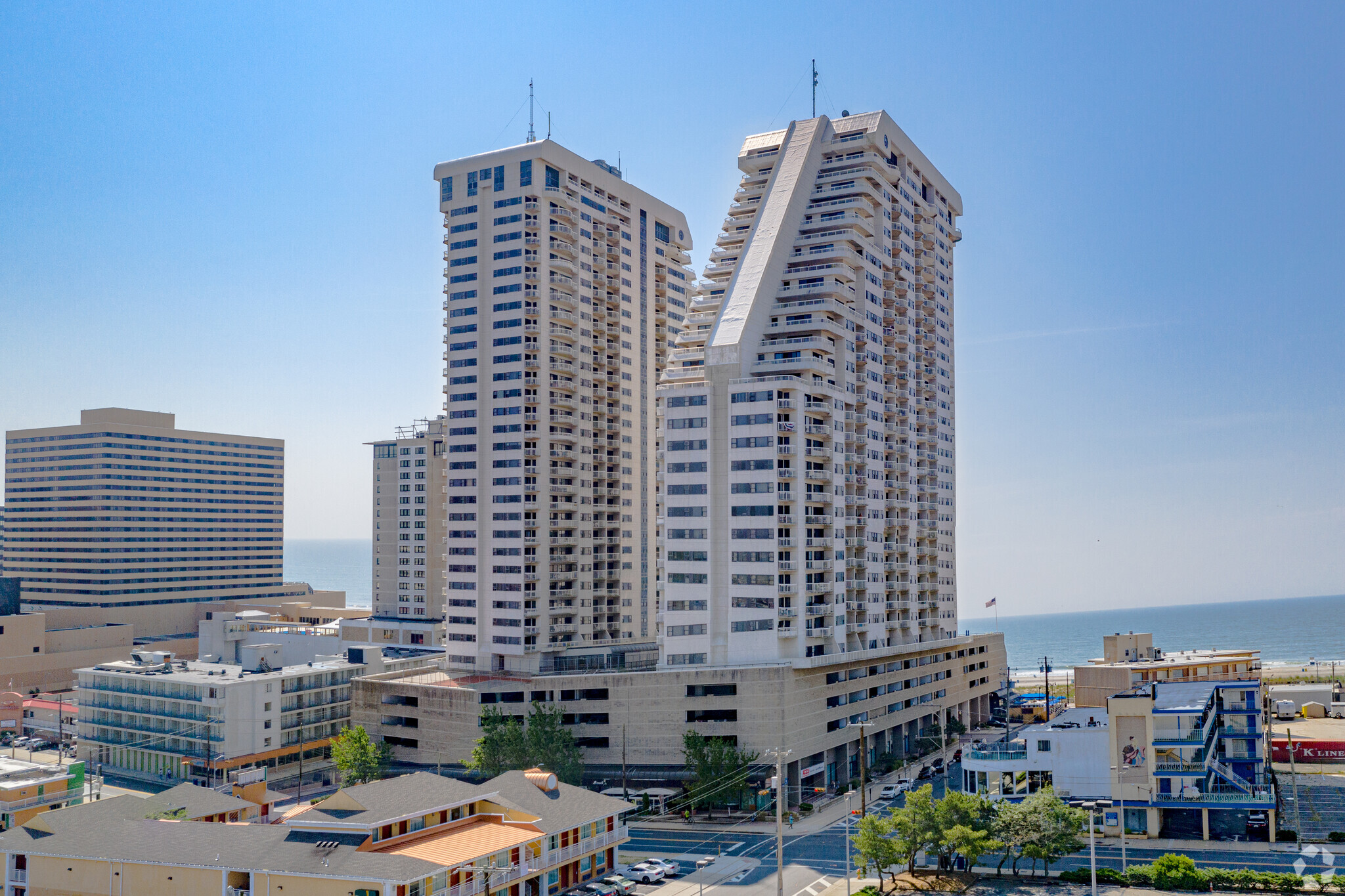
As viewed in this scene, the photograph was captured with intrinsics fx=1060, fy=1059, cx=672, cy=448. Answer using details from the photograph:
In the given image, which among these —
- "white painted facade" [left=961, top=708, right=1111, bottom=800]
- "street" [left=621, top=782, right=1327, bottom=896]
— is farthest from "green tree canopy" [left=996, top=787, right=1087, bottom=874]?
"white painted facade" [left=961, top=708, right=1111, bottom=800]

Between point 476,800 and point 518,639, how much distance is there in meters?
51.4

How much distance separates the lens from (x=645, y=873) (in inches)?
2864

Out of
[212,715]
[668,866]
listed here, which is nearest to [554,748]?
[668,866]

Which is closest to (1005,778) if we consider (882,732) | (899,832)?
(899,832)

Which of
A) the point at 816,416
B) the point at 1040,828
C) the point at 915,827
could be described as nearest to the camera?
the point at 915,827

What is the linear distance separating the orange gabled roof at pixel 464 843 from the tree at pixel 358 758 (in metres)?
33.4

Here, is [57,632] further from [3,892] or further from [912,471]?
[912,471]

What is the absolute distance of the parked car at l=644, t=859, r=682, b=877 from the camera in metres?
73.7

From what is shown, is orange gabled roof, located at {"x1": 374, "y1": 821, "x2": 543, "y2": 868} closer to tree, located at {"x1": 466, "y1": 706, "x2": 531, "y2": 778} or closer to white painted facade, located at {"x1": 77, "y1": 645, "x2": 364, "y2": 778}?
tree, located at {"x1": 466, "y1": 706, "x2": 531, "y2": 778}

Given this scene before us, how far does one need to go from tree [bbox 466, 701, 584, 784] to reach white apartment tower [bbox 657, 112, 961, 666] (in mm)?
14135

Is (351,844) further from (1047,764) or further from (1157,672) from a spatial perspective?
(1157,672)

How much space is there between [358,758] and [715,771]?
3399 centimetres

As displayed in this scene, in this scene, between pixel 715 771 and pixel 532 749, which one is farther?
pixel 532 749

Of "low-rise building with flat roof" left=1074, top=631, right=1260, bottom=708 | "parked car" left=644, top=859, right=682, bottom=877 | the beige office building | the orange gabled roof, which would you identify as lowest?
"parked car" left=644, top=859, right=682, bottom=877
